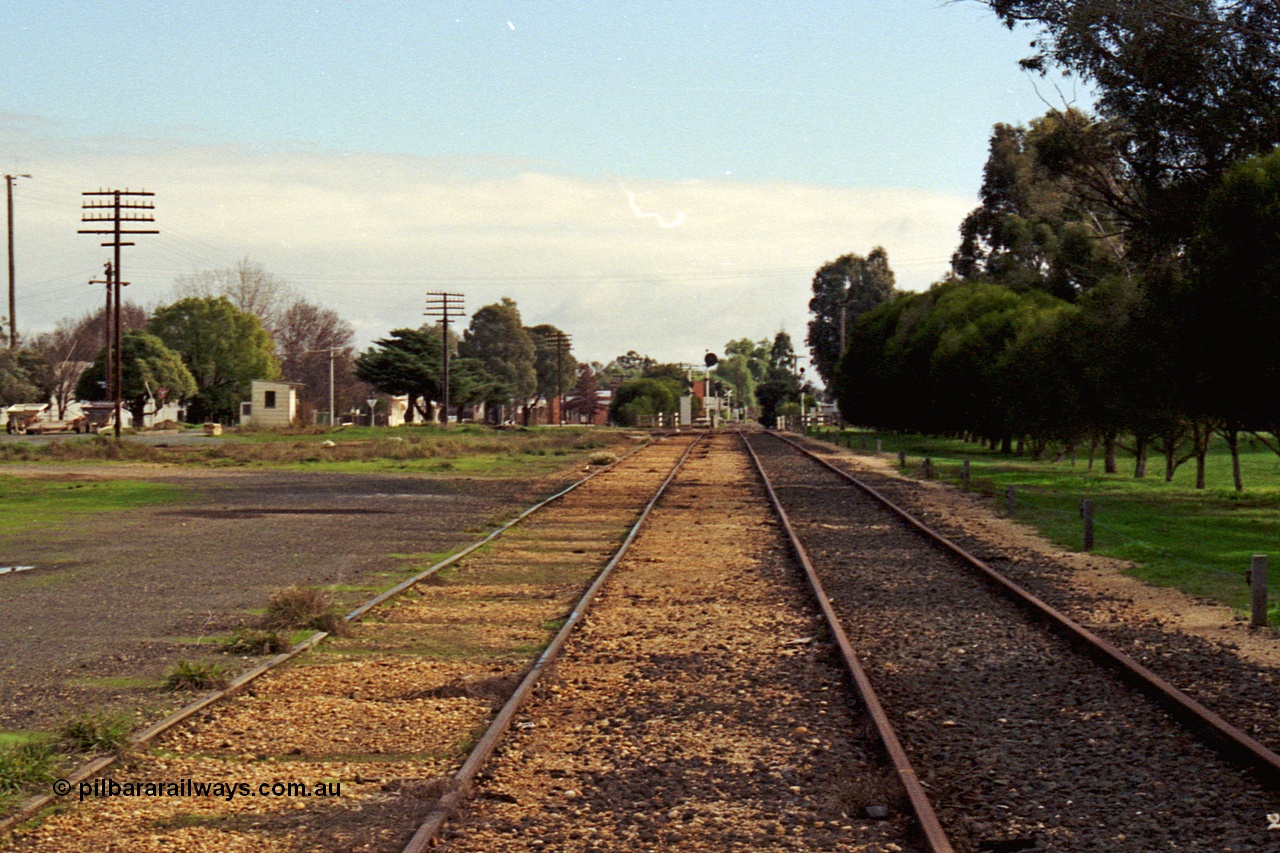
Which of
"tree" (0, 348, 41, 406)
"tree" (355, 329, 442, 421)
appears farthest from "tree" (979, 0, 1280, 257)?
"tree" (0, 348, 41, 406)

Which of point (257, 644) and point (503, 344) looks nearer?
point (257, 644)

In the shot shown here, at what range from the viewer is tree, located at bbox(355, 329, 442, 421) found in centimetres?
9275

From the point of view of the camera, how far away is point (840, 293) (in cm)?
11162

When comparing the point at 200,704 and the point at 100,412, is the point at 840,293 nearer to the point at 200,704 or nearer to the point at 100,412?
the point at 100,412

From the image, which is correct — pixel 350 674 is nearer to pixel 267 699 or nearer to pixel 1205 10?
pixel 267 699

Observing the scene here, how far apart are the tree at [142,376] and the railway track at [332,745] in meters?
77.4

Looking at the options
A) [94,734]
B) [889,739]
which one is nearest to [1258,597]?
[889,739]

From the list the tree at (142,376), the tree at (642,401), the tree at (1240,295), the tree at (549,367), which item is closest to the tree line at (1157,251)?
the tree at (1240,295)

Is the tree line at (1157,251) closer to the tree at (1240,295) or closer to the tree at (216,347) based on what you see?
the tree at (1240,295)

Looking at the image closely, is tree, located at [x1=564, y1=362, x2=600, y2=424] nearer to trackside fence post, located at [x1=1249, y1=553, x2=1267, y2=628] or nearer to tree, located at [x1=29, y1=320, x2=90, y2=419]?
tree, located at [x1=29, y1=320, x2=90, y2=419]

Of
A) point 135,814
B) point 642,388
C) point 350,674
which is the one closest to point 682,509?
point 350,674

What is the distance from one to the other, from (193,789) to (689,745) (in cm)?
260

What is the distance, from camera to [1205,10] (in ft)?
89.5

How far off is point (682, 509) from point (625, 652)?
14.2 metres
